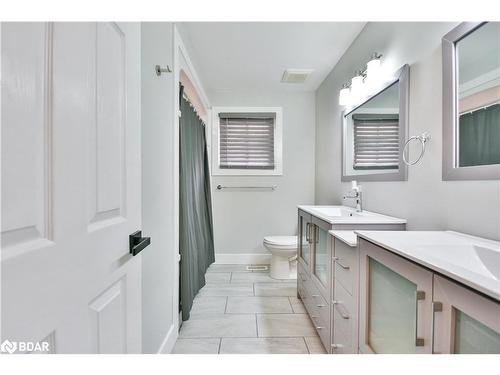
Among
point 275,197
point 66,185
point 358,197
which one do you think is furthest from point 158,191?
point 275,197

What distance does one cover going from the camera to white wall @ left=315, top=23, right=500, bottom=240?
102 cm

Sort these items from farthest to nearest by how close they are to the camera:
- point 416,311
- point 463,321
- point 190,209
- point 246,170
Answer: point 246,170 < point 190,209 < point 416,311 < point 463,321

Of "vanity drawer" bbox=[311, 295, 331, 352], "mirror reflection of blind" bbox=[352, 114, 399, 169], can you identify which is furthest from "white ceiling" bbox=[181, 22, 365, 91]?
"vanity drawer" bbox=[311, 295, 331, 352]

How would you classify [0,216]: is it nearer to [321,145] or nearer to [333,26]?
[333,26]

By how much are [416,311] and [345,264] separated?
19.8 inches

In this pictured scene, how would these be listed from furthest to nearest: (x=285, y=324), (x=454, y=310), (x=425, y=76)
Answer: (x=285, y=324) → (x=425, y=76) → (x=454, y=310)

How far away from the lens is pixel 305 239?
2.20 metres

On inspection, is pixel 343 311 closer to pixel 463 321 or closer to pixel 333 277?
pixel 333 277

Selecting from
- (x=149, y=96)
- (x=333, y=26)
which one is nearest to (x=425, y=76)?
(x=333, y=26)

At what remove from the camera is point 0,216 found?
0.40 m

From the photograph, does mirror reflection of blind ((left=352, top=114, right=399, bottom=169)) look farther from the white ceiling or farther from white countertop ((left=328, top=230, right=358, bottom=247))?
the white ceiling

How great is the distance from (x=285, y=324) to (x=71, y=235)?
1830 millimetres
